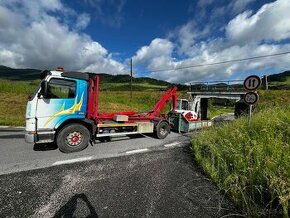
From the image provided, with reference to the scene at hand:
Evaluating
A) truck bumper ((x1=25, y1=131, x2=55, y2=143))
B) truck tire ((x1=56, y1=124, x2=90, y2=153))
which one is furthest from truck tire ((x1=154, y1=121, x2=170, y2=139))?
truck bumper ((x1=25, y1=131, x2=55, y2=143))

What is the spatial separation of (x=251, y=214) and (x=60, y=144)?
18.5ft

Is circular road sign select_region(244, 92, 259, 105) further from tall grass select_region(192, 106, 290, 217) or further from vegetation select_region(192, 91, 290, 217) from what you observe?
tall grass select_region(192, 106, 290, 217)

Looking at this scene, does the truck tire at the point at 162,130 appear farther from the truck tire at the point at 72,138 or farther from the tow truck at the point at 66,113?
the truck tire at the point at 72,138

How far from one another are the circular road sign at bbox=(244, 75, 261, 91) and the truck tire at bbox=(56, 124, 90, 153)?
5950mm

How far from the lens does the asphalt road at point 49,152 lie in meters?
5.47

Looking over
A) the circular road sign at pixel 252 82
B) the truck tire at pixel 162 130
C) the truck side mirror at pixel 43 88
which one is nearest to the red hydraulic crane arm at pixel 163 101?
the truck tire at pixel 162 130

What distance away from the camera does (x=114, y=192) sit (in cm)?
392

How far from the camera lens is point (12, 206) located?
→ 340 cm

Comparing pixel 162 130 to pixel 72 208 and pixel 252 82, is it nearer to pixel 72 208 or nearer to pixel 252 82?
pixel 252 82

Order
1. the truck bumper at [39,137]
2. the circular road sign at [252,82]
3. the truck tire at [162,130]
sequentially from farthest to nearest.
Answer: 1. the truck tire at [162,130]
2. the circular road sign at [252,82]
3. the truck bumper at [39,137]

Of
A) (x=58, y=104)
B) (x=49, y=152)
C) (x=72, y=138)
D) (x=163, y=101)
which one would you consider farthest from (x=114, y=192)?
(x=163, y=101)

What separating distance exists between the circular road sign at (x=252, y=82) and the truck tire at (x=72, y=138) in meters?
5.95

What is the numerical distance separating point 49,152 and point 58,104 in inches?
64.3

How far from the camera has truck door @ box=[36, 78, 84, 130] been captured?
6.30 m
